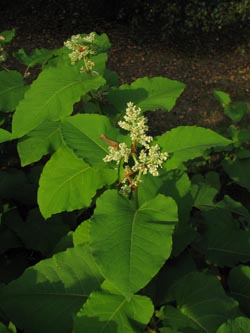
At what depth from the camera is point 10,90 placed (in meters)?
2.83

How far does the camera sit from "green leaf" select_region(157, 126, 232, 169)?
2162 mm

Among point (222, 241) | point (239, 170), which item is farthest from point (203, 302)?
point (239, 170)

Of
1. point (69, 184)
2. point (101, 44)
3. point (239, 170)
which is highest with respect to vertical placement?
point (101, 44)

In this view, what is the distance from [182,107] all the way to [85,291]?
4228 millimetres

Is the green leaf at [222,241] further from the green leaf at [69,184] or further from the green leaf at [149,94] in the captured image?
the green leaf at [69,184]

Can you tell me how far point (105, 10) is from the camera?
310 inches

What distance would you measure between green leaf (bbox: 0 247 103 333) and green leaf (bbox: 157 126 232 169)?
0.60m

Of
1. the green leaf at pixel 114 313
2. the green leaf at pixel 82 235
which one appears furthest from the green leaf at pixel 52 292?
the green leaf at pixel 114 313

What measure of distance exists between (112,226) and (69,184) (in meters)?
0.46

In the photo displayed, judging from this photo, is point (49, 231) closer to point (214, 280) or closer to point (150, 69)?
point (214, 280)

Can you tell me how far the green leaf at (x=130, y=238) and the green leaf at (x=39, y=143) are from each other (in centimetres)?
73

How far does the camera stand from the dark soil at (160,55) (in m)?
6.07

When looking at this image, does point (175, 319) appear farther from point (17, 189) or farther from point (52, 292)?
point (17, 189)

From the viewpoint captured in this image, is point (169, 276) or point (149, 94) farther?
point (149, 94)
